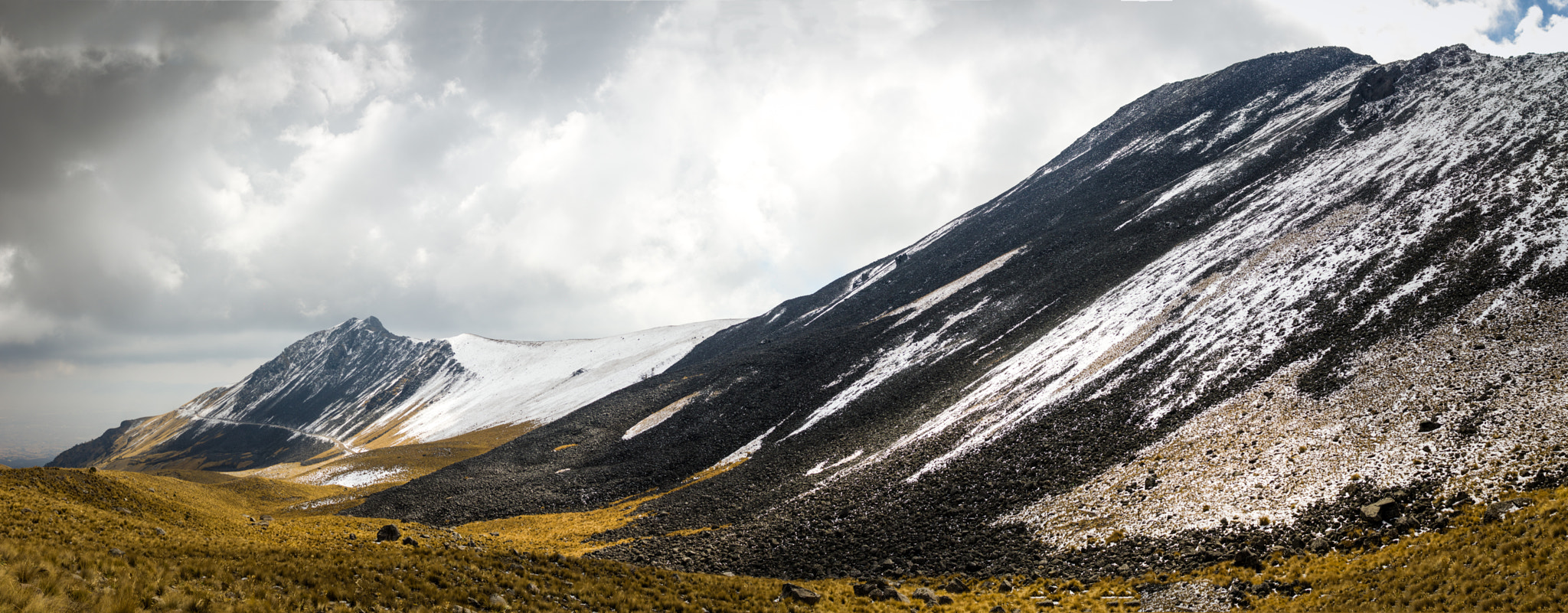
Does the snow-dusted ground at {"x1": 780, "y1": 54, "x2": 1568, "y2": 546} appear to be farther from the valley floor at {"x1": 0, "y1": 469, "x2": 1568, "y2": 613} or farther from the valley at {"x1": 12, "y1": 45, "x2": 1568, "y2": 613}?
the valley floor at {"x1": 0, "y1": 469, "x2": 1568, "y2": 613}

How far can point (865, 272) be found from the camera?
140 m

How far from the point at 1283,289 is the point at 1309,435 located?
2282cm

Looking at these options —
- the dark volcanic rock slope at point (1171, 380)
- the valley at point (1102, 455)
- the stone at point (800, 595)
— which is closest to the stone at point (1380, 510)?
the valley at point (1102, 455)

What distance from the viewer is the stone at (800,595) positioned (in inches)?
987

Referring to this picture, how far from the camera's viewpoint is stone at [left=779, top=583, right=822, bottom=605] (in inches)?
987

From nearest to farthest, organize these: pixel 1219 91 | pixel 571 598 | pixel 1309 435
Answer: pixel 571 598, pixel 1309 435, pixel 1219 91

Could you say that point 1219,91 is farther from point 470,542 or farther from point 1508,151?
point 470,542

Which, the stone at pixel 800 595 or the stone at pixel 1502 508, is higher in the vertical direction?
the stone at pixel 800 595

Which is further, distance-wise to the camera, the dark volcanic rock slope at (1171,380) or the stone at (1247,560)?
the dark volcanic rock slope at (1171,380)

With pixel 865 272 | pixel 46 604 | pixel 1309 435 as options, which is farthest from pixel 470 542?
pixel 865 272

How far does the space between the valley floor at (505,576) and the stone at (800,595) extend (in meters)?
0.30

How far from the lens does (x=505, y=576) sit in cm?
2195

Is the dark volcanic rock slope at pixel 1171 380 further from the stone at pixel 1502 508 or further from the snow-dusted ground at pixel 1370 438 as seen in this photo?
the stone at pixel 1502 508

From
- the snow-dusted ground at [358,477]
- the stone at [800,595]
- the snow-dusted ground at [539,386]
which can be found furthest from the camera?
the snow-dusted ground at [539,386]
